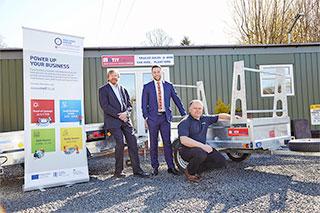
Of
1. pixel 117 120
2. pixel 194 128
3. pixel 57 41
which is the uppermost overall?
pixel 57 41

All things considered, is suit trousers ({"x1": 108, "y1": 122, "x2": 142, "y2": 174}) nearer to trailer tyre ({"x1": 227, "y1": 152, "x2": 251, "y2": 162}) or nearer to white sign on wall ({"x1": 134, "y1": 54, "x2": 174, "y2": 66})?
trailer tyre ({"x1": 227, "y1": 152, "x2": 251, "y2": 162})

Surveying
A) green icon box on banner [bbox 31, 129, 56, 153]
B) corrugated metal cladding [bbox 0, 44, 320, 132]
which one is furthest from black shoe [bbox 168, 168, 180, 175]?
corrugated metal cladding [bbox 0, 44, 320, 132]

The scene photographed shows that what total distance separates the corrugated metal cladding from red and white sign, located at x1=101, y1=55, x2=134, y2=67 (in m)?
0.13

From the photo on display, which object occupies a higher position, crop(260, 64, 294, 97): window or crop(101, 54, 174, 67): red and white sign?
crop(101, 54, 174, 67): red and white sign

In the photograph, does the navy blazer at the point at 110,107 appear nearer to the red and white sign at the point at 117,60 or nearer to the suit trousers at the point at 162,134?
the suit trousers at the point at 162,134

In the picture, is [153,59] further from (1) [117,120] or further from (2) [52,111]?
(2) [52,111]

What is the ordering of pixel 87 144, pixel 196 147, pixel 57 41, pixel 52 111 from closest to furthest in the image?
pixel 196 147 < pixel 52 111 < pixel 57 41 < pixel 87 144

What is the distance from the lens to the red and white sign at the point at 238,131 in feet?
15.9

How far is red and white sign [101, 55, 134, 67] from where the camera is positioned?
9952 millimetres

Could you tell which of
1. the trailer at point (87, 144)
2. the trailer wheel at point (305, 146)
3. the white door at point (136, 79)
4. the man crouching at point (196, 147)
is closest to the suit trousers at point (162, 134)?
the man crouching at point (196, 147)

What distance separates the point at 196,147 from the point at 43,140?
7.45 ft

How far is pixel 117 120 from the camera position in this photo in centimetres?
537

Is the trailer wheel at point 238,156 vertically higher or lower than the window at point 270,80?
lower

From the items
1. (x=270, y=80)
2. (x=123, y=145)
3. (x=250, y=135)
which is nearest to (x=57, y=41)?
(x=123, y=145)
